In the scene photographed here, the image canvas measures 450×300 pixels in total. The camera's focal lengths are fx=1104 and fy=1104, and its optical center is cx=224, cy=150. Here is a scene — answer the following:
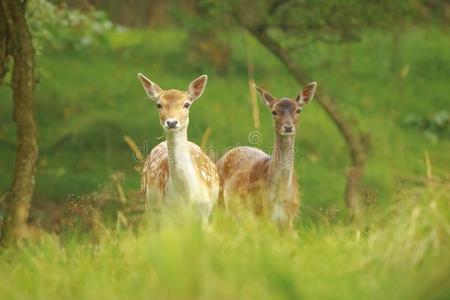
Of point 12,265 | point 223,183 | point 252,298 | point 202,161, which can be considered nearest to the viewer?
point 252,298

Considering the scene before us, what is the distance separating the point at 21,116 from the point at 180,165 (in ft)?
8.11

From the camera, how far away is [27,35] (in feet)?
38.5

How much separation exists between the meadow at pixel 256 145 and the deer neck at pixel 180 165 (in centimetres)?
67

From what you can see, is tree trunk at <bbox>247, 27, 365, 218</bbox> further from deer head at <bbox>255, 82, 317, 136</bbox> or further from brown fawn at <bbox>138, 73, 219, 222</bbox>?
brown fawn at <bbox>138, 73, 219, 222</bbox>

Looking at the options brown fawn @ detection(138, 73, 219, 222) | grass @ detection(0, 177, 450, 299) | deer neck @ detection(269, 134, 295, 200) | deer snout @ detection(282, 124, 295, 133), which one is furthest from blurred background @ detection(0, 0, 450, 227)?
grass @ detection(0, 177, 450, 299)

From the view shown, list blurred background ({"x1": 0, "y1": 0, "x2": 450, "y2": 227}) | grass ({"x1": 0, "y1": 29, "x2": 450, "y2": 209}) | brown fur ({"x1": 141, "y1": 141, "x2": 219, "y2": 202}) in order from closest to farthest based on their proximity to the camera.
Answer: brown fur ({"x1": 141, "y1": 141, "x2": 219, "y2": 202}) < blurred background ({"x1": 0, "y1": 0, "x2": 450, "y2": 227}) < grass ({"x1": 0, "y1": 29, "x2": 450, "y2": 209})

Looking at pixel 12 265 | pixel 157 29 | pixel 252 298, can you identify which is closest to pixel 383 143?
pixel 157 29

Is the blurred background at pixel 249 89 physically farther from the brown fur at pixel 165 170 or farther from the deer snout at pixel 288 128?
the brown fur at pixel 165 170

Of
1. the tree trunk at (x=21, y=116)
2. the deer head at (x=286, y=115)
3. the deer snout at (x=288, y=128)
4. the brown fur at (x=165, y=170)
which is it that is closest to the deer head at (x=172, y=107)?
the brown fur at (x=165, y=170)

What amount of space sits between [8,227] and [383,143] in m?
9.47

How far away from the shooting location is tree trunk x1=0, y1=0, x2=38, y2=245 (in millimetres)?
11695

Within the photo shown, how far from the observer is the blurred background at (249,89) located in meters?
15.8

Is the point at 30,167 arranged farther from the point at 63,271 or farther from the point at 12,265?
the point at 63,271

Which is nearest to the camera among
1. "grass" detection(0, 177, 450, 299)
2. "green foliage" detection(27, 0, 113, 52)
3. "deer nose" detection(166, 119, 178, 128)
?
"grass" detection(0, 177, 450, 299)
